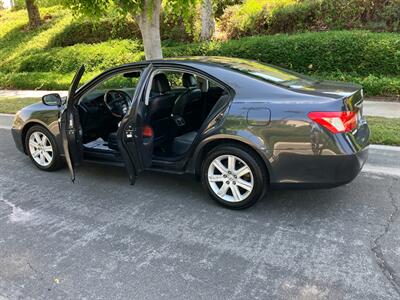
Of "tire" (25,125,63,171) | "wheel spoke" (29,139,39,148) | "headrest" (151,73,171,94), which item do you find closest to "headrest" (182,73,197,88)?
"headrest" (151,73,171,94)

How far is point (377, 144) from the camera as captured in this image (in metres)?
5.79

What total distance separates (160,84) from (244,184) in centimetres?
165

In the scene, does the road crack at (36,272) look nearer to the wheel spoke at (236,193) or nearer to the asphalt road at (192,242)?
the asphalt road at (192,242)

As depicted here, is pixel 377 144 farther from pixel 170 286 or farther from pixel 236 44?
pixel 236 44

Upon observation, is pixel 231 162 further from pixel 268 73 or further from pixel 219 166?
pixel 268 73

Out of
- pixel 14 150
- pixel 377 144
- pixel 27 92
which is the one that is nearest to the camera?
pixel 377 144

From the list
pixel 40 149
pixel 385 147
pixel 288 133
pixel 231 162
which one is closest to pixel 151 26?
pixel 40 149

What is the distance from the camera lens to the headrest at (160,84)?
4746 mm

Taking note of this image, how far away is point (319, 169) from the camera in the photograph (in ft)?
12.0

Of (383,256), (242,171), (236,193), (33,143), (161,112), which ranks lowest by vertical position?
(383,256)

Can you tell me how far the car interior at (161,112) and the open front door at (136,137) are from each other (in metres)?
0.13

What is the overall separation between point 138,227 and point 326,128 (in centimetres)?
193

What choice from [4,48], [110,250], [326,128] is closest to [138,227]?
[110,250]

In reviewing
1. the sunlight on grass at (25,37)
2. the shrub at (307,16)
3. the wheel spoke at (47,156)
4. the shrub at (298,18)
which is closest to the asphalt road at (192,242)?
the wheel spoke at (47,156)
